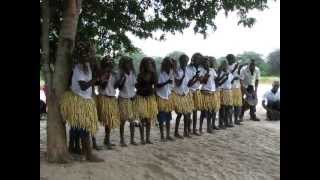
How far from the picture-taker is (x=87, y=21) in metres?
6.61

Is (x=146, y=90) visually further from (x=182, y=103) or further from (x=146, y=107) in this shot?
(x=182, y=103)

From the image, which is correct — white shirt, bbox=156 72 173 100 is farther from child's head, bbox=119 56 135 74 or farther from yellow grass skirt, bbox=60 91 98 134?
yellow grass skirt, bbox=60 91 98 134

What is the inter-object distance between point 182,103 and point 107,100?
147cm

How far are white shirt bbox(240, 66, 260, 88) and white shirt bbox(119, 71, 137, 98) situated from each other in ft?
10.3

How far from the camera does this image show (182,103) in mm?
6906

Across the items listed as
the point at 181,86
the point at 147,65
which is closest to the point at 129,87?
the point at 147,65

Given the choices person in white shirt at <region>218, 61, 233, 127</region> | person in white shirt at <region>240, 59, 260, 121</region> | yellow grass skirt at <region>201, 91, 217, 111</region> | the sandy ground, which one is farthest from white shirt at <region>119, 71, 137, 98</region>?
person in white shirt at <region>240, 59, 260, 121</region>
